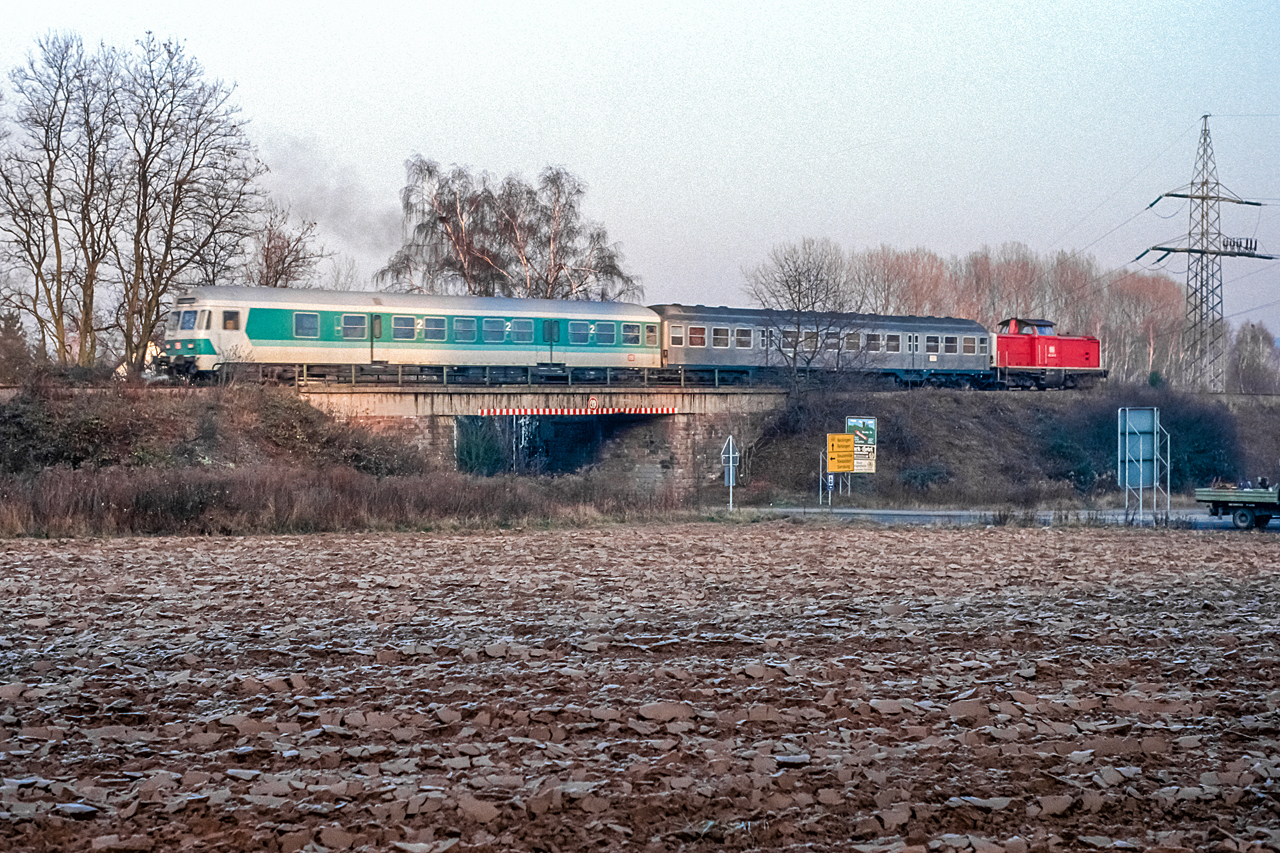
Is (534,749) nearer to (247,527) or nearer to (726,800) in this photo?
(726,800)

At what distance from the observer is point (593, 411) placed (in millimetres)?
39188

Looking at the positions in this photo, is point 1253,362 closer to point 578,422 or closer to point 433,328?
point 578,422

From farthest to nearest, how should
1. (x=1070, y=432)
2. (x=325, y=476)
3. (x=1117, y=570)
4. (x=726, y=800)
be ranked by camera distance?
1. (x=1070, y=432)
2. (x=325, y=476)
3. (x=1117, y=570)
4. (x=726, y=800)

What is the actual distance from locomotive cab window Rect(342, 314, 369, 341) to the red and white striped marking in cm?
437

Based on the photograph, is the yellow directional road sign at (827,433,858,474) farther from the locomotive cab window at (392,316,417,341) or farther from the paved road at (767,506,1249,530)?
the locomotive cab window at (392,316,417,341)

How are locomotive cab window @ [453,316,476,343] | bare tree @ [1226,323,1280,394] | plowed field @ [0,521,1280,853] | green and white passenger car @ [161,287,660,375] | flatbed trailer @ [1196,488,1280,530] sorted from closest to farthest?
plowed field @ [0,521,1280,853] < flatbed trailer @ [1196,488,1280,530] < green and white passenger car @ [161,287,660,375] < locomotive cab window @ [453,316,476,343] < bare tree @ [1226,323,1280,394]

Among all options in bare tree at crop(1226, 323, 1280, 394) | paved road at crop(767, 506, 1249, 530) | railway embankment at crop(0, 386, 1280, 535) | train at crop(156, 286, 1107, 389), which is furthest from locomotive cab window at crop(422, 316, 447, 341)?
bare tree at crop(1226, 323, 1280, 394)

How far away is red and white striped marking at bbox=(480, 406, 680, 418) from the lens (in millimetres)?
36531

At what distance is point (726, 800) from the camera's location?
618 cm

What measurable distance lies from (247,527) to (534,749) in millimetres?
16904

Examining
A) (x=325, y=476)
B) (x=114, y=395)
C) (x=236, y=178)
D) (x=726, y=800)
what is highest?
(x=236, y=178)

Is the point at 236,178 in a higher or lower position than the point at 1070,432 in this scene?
higher

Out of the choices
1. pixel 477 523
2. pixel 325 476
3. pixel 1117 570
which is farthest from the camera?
pixel 325 476

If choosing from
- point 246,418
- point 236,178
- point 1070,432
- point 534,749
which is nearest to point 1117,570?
point 534,749
